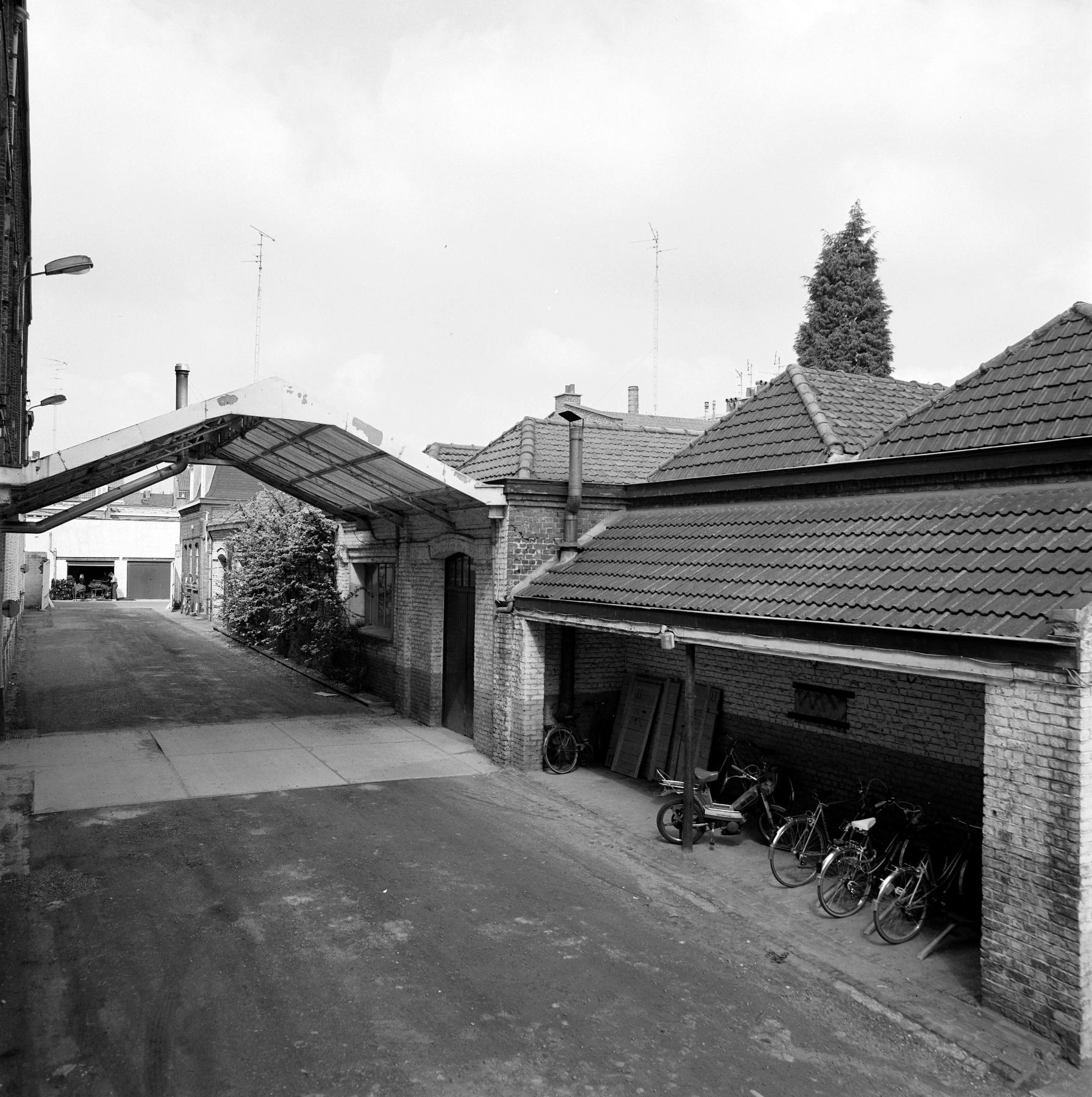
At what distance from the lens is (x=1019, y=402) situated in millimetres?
8680

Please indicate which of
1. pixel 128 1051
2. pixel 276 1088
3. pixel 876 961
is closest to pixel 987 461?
pixel 876 961

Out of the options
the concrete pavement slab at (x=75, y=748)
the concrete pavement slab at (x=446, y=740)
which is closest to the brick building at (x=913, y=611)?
the concrete pavement slab at (x=446, y=740)

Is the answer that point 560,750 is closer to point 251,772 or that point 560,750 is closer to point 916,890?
point 251,772

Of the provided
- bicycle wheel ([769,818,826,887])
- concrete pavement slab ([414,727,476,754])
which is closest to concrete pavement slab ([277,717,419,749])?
concrete pavement slab ([414,727,476,754])

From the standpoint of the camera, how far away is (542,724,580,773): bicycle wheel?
1252 centimetres

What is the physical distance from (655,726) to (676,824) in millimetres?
2722

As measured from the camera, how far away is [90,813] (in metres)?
10.2

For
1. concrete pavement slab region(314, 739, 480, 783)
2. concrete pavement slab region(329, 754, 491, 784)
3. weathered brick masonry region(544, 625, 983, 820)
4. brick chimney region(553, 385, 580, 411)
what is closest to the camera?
weathered brick masonry region(544, 625, 983, 820)

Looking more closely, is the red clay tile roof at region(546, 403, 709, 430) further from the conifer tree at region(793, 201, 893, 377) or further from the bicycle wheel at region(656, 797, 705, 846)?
the bicycle wheel at region(656, 797, 705, 846)

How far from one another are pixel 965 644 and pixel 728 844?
426 cm

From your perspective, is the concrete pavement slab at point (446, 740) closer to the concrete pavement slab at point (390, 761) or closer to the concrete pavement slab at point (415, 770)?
the concrete pavement slab at point (390, 761)

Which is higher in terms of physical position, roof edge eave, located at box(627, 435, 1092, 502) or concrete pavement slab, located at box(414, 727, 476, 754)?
roof edge eave, located at box(627, 435, 1092, 502)

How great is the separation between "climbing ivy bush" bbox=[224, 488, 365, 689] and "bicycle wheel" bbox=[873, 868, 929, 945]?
535 inches

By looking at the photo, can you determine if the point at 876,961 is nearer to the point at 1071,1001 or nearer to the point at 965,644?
the point at 1071,1001
